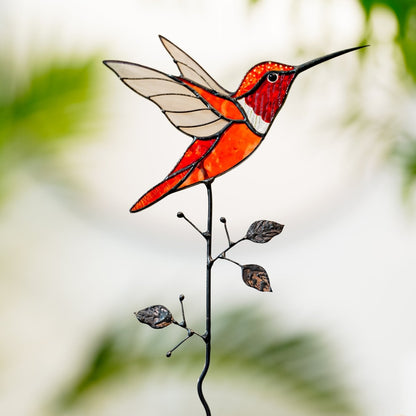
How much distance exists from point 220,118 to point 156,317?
318 mm

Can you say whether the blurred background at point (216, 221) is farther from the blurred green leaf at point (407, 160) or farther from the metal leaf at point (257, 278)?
the metal leaf at point (257, 278)

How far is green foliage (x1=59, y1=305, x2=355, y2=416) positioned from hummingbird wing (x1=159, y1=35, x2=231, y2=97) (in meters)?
0.52

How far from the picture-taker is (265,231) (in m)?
0.81

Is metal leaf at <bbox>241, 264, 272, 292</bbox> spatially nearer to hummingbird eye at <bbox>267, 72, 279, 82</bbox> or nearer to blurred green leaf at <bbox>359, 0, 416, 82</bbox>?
hummingbird eye at <bbox>267, 72, 279, 82</bbox>

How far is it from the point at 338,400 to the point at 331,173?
486 millimetres

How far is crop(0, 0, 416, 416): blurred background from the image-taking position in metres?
1.12

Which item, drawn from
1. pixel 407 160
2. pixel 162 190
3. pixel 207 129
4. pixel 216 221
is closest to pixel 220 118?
pixel 207 129

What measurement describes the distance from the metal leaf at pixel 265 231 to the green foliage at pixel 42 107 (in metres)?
0.49

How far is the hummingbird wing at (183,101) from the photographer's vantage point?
80cm

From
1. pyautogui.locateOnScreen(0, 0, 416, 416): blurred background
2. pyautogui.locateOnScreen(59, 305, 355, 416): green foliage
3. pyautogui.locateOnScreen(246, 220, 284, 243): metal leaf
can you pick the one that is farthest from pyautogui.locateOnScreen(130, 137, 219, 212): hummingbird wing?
pyautogui.locateOnScreen(59, 305, 355, 416): green foliage

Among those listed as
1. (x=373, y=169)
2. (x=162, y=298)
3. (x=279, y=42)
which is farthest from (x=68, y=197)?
(x=373, y=169)

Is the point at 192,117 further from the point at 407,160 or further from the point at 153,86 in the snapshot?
the point at 407,160

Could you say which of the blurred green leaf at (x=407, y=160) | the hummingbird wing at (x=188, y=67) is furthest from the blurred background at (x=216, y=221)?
the hummingbird wing at (x=188, y=67)

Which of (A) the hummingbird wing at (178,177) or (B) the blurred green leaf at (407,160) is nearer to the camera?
(A) the hummingbird wing at (178,177)
